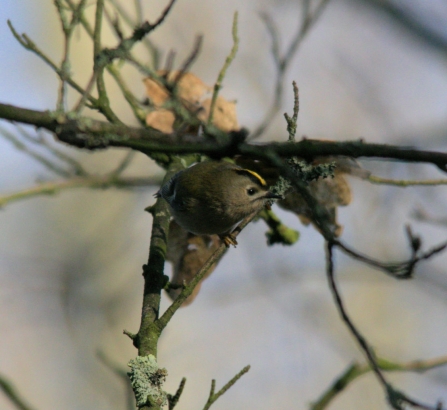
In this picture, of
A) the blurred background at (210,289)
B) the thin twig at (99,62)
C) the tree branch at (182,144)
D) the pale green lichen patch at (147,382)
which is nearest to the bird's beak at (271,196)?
the thin twig at (99,62)

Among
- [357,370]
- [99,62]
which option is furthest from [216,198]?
[99,62]

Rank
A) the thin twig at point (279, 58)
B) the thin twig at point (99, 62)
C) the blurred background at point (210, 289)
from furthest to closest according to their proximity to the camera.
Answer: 1. the blurred background at point (210, 289)
2. the thin twig at point (279, 58)
3. the thin twig at point (99, 62)

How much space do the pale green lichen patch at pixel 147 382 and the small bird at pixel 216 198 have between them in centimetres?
112

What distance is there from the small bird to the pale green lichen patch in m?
1.12

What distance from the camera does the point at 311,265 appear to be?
19.7ft

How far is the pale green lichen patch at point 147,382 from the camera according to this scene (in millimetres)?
1870

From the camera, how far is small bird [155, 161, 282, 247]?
9.98 feet

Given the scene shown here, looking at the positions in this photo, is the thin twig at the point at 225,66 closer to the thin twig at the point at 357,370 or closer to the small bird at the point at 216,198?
the small bird at the point at 216,198

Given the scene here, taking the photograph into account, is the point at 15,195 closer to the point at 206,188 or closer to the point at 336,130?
the point at 206,188

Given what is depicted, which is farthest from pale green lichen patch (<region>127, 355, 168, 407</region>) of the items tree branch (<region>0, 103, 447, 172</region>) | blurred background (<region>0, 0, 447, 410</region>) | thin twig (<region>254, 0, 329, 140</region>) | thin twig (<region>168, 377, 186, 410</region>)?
blurred background (<region>0, 0, 447, 410</region>)

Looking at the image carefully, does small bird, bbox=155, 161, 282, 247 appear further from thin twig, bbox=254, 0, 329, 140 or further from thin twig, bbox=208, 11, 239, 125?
thin twig, bbox=208, 11, 239, 125

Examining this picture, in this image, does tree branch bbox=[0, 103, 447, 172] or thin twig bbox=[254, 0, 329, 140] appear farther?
thin twig bbox=[254, 0, 329, 140]

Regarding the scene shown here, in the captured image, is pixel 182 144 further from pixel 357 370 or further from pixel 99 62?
pixel 357 370

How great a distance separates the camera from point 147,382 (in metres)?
1.89
